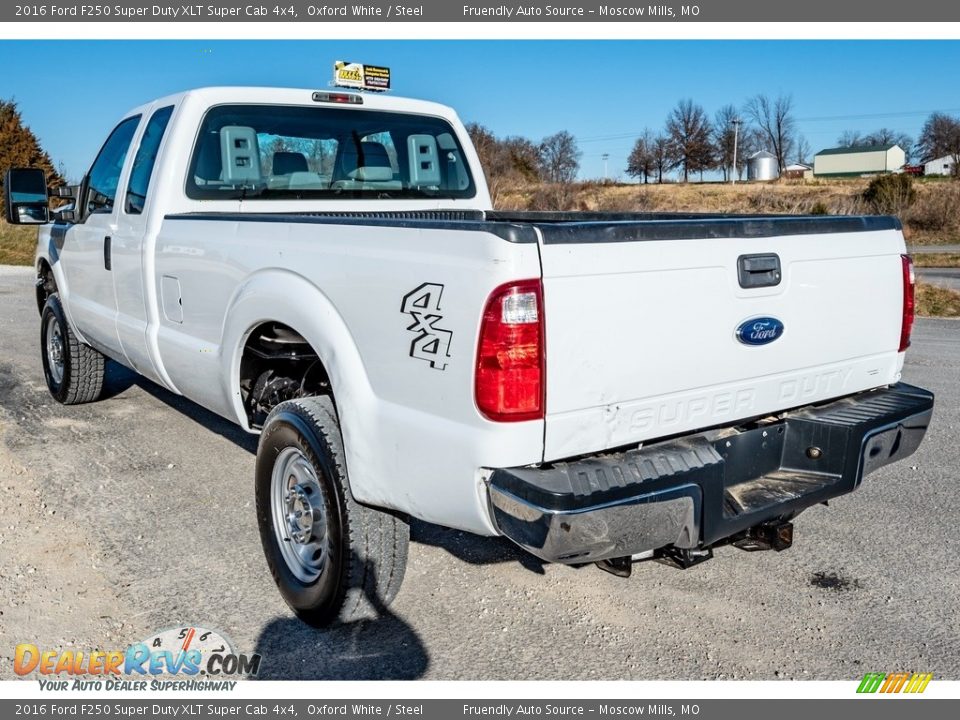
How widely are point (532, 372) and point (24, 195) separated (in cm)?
458

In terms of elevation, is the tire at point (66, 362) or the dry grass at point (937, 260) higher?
the dry grass at point (937, 260)

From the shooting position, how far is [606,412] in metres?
2.73

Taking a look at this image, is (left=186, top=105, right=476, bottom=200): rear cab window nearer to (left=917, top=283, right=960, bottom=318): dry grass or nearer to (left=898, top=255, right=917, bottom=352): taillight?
(left=898, top=255, right=917, bottom=352): taillight

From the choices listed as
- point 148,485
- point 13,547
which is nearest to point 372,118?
point 148,485

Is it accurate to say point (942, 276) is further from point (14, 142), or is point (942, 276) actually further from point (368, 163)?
point (14, 142)


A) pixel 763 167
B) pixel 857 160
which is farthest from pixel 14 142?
pixel 857 160

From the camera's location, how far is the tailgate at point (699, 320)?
2.62 m

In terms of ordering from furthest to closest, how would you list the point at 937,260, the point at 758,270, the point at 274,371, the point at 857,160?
the point at 857,160 → the point at 937,260 → the point at 274,371 → the point at 758,270

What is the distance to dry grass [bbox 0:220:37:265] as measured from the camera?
21.0 m

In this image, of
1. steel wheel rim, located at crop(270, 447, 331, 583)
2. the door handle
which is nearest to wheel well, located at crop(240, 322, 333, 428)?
steel wheel rim, located at crop(270, 447, 331, 583)

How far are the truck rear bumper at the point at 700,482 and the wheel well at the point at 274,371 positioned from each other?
1.37 m

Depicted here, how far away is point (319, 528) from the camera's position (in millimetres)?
3398

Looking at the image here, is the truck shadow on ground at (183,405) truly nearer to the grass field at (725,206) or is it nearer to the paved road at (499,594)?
the paved road at (499,594)

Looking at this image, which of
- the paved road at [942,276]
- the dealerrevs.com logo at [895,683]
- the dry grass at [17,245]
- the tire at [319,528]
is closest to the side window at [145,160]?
the tire at [319,528]
